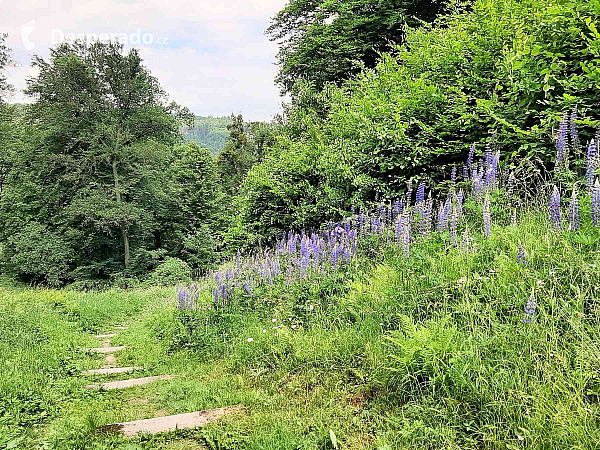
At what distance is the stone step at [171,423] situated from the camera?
10.1 ft

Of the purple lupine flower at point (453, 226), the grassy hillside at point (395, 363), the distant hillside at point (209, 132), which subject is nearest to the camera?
the grassy hillside at point (395, 363)

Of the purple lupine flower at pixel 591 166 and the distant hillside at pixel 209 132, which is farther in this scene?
the distant hillside at pixel 209 132

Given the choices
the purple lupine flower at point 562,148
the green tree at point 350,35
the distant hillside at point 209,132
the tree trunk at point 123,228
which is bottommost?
the tree trunk at point 123,228

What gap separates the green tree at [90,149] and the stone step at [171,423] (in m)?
Answer: 20.1

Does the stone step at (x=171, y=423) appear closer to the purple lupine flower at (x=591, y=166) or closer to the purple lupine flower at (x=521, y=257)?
the purple lupine flower at (x=521, y=257)

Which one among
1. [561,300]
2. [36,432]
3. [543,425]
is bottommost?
[36,432]

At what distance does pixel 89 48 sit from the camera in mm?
22125

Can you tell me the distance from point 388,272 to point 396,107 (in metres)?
2.78

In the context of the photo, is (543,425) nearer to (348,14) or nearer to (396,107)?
(396,107)

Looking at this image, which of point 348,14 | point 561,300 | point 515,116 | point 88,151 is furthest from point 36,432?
point 88,151

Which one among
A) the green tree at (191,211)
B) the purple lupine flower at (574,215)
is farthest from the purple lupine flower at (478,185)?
the green tree at (191,211)

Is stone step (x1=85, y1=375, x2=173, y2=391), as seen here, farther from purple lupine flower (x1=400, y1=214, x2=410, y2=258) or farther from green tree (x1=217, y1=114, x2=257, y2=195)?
green tree (x1=217, y1=114, x2=257, y2=195)

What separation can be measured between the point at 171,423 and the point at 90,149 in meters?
22.3

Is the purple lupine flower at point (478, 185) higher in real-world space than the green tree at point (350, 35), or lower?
lower
